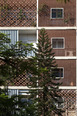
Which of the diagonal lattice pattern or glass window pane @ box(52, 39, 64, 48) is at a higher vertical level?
the diagonal lattice pattern

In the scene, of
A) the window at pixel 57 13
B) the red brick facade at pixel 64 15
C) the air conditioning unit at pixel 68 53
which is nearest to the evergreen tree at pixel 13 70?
the air conditioning unit at pixel 68 53

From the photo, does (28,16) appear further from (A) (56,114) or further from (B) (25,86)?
(A) (56,114)

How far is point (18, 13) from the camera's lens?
19.2m

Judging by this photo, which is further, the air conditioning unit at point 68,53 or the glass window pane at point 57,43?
the glass window pane at point 57,43

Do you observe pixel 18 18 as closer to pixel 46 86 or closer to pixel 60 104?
pixel 46 86

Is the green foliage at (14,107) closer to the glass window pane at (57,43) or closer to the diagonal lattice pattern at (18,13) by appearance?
the glass window pane at (57,43)

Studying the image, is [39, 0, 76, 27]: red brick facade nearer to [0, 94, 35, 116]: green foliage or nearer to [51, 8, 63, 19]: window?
[51, 8, 63, 19]: window

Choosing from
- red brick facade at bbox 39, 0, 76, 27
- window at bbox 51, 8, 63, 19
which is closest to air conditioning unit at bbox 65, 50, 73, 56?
red brick facade at bbox 39, 0, 76, 27

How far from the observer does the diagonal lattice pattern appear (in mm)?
19047

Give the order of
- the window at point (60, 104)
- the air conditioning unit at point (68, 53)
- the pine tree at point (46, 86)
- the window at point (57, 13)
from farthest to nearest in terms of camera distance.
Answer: the window at point (57, 13) < the air conditioning unit at point (68, 53) < the window at point (60, 104) < the pine tree at point (46, 86)

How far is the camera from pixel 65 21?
18.8 meters

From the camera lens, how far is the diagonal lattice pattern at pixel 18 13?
19.0 m

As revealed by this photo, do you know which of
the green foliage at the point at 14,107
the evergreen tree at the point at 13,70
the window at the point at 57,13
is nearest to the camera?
the green foliage at the point at 14,107

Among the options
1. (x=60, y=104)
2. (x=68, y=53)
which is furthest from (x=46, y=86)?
(x=68, y=53)
